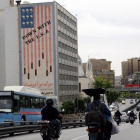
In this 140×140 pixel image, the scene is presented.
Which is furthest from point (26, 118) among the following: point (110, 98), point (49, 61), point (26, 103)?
point (110, 98)

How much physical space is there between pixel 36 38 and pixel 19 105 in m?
70.7

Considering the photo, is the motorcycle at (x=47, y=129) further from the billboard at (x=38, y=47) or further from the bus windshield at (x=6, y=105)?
the billboard at (x=38, y=47)

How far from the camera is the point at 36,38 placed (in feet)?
352

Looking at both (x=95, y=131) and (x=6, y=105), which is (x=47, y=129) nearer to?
(x=95, y=131)

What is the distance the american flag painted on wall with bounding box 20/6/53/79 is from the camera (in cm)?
10575

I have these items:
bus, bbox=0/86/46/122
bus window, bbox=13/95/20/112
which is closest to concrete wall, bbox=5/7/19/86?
bus, bbox=0/86/46/122

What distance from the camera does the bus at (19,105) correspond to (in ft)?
117

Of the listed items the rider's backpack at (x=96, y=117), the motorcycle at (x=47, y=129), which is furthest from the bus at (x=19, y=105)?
the rider's backpack at (x=96, y=117)

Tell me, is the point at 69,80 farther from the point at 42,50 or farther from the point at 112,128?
the point at 112,128

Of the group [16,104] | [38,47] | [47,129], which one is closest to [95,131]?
[47,129]

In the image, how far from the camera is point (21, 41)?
10788 centimetres

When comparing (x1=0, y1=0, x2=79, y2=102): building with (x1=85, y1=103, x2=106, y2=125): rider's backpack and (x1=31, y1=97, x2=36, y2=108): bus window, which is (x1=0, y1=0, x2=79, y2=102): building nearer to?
(x1=31, y1=97, x2=36, y2=108): bus window

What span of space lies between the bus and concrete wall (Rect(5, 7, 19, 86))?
66.2m

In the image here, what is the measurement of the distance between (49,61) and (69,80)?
44.7 feet
